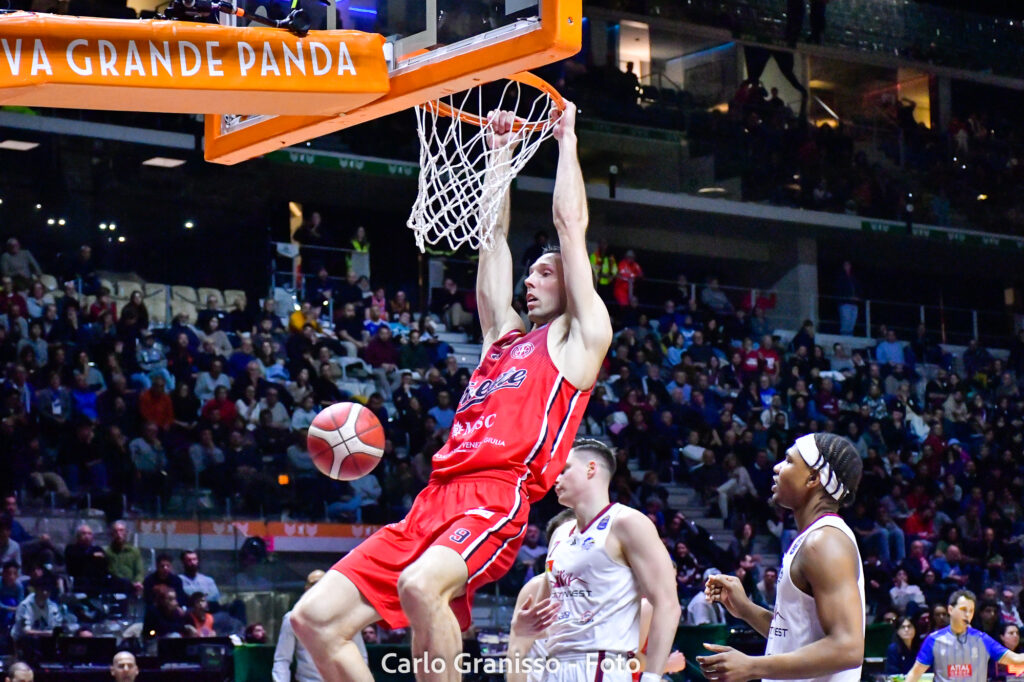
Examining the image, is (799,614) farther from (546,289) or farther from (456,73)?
(456,73)

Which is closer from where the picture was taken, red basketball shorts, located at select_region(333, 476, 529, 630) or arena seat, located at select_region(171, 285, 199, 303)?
red basketball shorts, located at select_region(333, 476, 529, 630)

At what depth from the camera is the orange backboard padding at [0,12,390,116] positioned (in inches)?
191

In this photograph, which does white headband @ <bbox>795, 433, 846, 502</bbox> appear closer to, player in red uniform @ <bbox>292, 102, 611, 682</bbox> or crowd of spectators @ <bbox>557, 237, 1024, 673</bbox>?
player in red uniform @ <bbox>292, 102, 611, 682</bbox>

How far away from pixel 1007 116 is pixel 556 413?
23479 millimetres

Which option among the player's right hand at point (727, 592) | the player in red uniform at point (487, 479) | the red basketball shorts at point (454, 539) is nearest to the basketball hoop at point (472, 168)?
the player in red uniform at point (487, 479)

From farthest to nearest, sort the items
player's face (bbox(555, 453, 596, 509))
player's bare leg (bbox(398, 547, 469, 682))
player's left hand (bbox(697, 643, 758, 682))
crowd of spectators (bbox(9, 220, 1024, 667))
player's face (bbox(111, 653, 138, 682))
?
crowd of spectators (bbox(9, 220, 1024, 667)) < player's face (bbox(111, 653, 138, 682)) < player's face (bbox(555, 453, 596, 509)) < player's bare leg (bbox(398, 547, 469, 682)) < player's left hand (bbox(697, 643, 758, 682))

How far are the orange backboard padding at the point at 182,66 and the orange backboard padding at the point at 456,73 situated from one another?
117 millimetres

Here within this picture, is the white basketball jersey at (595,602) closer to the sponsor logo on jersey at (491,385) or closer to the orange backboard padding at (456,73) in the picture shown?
the sponsor logo on jersey at (491,385)

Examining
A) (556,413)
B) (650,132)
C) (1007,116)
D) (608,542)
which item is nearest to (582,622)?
(608,542)

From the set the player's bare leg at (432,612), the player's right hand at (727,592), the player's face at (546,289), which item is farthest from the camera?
the player's face at (546,289)

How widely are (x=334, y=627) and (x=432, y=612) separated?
377 mm

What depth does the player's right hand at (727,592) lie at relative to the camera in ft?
15.6

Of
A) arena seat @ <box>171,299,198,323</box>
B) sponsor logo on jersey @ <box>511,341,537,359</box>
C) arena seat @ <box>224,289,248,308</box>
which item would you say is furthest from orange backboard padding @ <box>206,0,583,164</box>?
arena seat @ <box>224,289,248,308</box>

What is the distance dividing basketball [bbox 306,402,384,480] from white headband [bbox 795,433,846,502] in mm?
3240
